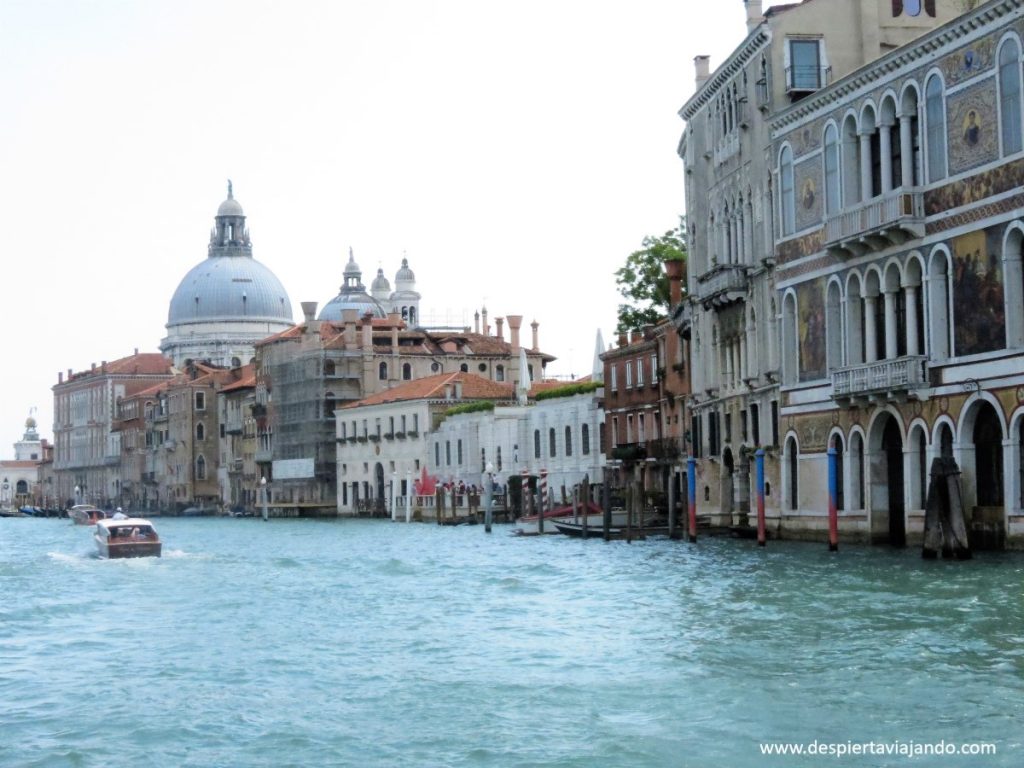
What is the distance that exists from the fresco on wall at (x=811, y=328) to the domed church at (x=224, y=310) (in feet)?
330

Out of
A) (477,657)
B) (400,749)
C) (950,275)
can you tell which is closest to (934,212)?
(950,275)

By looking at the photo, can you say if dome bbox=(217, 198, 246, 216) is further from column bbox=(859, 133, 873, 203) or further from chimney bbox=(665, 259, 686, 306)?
column bbox=(859, 133, 873, 203)

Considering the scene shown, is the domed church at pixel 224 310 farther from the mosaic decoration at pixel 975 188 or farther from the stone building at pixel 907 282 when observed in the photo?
the mosaic decoration at pixel 975 188

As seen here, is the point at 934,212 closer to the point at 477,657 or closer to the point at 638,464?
the point at 477,657

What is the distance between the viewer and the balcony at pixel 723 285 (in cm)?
4078

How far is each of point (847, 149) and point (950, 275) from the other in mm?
4416

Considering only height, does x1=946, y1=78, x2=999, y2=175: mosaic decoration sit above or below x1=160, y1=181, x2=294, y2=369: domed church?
below

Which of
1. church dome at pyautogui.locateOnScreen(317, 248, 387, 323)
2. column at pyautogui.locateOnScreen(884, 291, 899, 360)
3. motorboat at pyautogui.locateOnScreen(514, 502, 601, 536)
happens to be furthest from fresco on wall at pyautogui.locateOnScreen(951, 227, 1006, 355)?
church dome at pyautogui.locateOnScreen(317, 248, 387, 323)

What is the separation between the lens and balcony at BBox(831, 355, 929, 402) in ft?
102

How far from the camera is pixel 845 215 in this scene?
33.5m

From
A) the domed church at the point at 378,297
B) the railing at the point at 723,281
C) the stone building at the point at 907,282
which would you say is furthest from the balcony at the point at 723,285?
the domed church at the point at 378,297

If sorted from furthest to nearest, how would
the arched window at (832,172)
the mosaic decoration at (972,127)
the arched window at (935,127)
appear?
the arched window at (832,172) → the arched window at (935,127) → the mosaic decoration at (972,127)

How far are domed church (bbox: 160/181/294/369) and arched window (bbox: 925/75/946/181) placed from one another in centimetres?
10646

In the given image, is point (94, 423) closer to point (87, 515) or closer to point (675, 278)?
point (87, 515)
